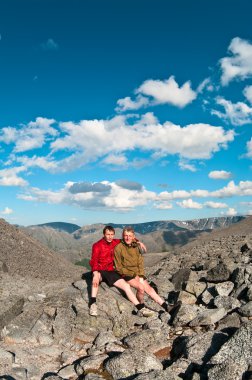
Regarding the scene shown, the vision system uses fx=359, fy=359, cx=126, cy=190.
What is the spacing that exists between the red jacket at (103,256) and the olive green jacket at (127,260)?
27 cm

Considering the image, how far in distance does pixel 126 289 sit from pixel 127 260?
3.88 feet

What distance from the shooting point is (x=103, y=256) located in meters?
14.9

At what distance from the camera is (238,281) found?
15430 millimetres

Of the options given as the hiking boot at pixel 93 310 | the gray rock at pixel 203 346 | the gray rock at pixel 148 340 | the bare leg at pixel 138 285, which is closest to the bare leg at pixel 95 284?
the hiking boot at pixel 93 310

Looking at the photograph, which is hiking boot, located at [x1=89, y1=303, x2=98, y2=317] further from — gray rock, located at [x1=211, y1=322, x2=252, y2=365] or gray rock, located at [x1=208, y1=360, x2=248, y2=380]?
gray rock, located at [x1=208, y1=360, x2=248, y2=380]

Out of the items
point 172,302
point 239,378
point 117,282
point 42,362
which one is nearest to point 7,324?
point 42,362

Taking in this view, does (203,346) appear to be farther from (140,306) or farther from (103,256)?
(103,256)

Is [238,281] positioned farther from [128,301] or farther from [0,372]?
[0,372]

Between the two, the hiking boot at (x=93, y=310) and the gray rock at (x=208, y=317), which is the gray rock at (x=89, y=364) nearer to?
the hiking boot at (x=93, y=310)

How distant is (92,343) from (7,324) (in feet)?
11.0

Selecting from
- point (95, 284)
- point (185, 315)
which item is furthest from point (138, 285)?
point (185, 315)

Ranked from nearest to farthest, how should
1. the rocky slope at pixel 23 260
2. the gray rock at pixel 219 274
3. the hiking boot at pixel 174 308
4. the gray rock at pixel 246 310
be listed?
the gray rock at pixel 246 310
the hiking boot at pixel 174 308
the gray rock at pixel 219 274
the rocky slope at pixel 23 260

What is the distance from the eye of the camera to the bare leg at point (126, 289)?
14688 mm

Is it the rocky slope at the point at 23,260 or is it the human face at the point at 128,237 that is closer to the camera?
the human face at the point at 128,237
